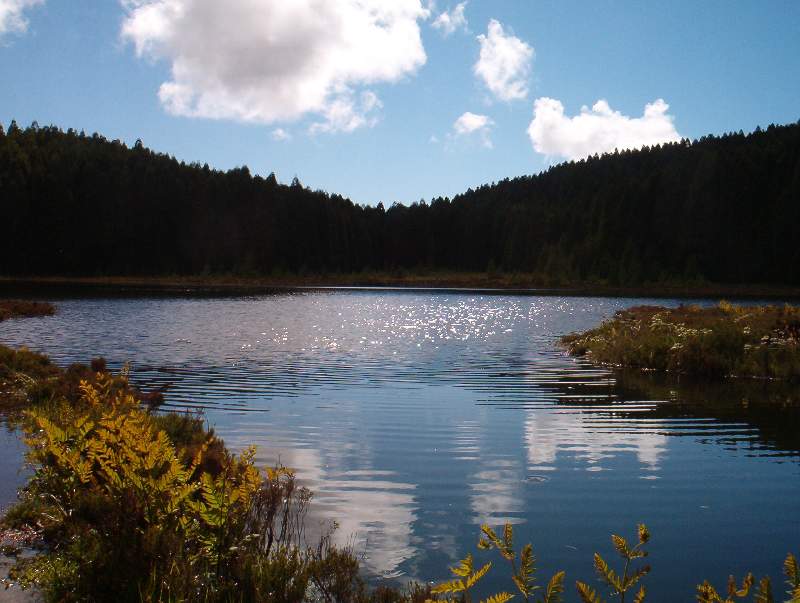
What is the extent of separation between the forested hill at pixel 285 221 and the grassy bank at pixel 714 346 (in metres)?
114

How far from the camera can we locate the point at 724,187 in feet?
504

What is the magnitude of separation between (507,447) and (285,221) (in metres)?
173

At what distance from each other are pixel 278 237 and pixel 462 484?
173 meters

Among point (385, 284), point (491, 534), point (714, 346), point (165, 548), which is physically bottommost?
point (165, 548)

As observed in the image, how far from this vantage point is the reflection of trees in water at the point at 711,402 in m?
16.0

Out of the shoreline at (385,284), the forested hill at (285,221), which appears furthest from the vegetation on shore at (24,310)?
the forested hill at (285,221)

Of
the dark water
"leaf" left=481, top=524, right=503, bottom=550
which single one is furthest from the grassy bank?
"leaf" left=481, top=524, right=503, bottom=550

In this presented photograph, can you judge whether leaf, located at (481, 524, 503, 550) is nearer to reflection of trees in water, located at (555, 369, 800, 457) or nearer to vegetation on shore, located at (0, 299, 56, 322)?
reflection of trees in water, located at (555, 369, 800, 457)

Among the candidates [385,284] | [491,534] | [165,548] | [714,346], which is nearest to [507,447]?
[165,548]

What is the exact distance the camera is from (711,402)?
2020cm

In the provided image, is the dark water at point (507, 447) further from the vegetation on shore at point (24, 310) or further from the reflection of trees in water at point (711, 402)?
the vegetation on shore at point (24, 310)

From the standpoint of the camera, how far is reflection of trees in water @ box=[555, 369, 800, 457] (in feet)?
52.4

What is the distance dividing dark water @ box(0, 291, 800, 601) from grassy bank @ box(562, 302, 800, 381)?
184 centimetres

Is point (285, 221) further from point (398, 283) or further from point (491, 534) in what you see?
point (491, 534)
